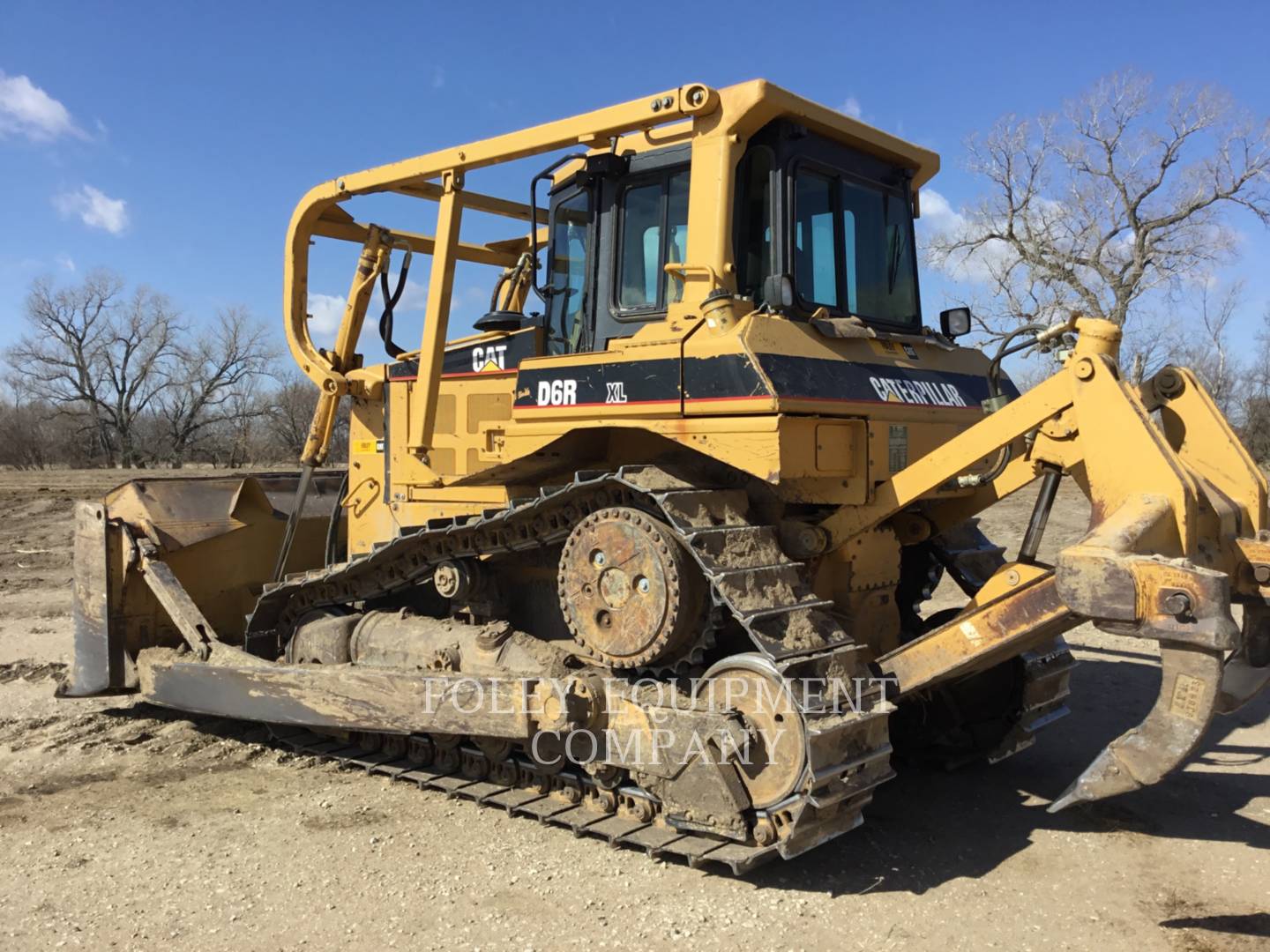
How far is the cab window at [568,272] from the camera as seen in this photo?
5473 millimetres

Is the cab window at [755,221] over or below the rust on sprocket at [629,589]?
over

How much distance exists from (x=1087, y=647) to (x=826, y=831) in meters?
5.92

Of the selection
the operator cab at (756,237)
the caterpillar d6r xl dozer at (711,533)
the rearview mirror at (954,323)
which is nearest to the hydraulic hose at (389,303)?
the caterpillar d6r xl dozer at (711,533)

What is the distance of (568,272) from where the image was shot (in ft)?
18.3

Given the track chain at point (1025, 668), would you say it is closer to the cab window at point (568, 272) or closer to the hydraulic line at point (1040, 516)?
the hydraulic line at point (1040, 516)

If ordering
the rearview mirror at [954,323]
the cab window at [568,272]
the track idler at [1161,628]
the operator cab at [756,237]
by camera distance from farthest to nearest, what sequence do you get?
the rearview mirror at [954,323] < the cab window at [568,272] < the operator cab at [756,237] < the track idler at [1161,628]

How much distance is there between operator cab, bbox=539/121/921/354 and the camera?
16.1 feet

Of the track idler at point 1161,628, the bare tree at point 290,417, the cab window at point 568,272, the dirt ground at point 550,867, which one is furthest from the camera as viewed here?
the bare tree at point 290,417

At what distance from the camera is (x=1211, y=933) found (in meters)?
3.97

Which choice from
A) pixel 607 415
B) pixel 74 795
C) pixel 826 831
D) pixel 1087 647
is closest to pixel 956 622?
pixel 826 831

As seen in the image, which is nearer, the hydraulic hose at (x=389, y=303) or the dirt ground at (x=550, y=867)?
the dirt ground at (x=550, y=867)

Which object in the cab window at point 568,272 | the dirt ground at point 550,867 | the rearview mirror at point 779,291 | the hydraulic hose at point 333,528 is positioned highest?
the cab window at point 568,272

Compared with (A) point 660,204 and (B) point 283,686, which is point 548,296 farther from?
(B) point 283,686

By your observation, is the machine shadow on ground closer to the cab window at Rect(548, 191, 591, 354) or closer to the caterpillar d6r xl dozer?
the caterpillar d6r xl dozer
